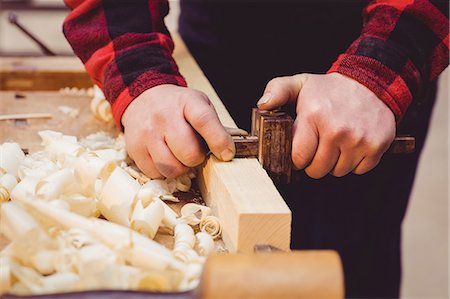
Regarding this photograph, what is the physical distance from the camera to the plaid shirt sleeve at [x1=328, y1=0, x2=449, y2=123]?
1059 mm

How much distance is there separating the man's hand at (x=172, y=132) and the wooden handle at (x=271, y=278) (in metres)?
0.38

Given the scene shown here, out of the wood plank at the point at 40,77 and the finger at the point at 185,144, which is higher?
the finger at the point at 185,144

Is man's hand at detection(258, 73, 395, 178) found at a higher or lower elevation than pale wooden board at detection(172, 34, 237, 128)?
higher

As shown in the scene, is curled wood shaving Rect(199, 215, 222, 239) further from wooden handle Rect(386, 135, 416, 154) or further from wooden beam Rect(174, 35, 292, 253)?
wooden handle Rect(386, 135, 416, 154)

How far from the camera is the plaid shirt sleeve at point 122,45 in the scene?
108 centimetres

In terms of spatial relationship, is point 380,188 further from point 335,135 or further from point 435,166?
point 435,166

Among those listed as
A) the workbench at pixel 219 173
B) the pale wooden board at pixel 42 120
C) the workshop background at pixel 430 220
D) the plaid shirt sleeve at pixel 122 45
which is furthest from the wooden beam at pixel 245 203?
the workshop background at pixel 430 220

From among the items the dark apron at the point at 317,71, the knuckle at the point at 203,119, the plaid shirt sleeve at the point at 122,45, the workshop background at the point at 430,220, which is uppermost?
the plaid shirt sleeve at the point at 122,45

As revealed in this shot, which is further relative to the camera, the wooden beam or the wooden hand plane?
the wooden hand plane

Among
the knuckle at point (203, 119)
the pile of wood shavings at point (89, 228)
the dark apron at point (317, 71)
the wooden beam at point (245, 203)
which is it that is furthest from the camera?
the dark apron at point (317, 71)

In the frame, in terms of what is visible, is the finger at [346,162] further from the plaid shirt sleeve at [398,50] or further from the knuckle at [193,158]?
the knuckle at [193,158]

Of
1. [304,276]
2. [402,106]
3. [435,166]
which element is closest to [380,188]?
[402,106]

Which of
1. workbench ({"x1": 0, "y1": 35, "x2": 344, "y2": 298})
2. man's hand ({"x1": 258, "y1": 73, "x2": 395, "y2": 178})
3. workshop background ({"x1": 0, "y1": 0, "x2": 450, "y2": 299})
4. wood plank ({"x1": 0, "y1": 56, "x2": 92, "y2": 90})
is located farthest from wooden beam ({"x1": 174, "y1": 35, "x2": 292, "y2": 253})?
workshop background ({"x1": 0, "y1": 0, "x2": 450, "y2": 299})

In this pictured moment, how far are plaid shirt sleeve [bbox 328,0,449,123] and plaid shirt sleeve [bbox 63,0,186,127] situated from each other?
32 cm
